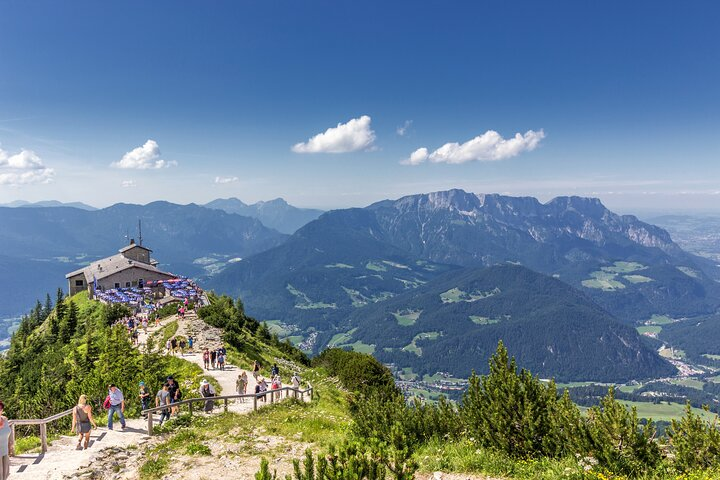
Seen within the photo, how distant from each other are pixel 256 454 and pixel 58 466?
7105 mm

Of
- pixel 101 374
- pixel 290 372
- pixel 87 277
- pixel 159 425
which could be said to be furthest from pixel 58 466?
pixel 87 277

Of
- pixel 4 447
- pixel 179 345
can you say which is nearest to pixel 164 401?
pixel 4 447

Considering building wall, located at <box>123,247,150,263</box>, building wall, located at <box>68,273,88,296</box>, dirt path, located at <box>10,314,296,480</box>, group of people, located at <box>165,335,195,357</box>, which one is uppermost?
building wall, located at <box>123,247,150,263</box>

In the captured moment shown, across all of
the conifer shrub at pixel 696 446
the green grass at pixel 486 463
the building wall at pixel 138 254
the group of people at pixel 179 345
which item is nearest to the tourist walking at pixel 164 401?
the green grass at pixel 486 463

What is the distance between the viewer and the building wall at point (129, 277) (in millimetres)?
71688

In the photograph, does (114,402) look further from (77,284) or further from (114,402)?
(77,284)

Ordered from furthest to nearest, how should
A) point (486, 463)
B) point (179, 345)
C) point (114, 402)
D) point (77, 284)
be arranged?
1. point (77, 284)
2. point (179, 345)
3. point (114, 402)
4. point (486, 463)

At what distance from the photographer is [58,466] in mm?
14398

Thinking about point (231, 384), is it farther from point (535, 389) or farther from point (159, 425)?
point (535, 389)

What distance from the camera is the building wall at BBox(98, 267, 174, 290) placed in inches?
2822

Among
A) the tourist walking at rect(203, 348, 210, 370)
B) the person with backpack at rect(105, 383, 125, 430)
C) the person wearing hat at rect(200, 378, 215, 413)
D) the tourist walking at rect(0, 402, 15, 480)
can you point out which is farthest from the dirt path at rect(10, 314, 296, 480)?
the tourist walking at rect(203, 348, 210, 370)

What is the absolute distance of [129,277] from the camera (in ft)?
244

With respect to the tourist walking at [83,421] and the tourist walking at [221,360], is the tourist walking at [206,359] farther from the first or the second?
the tourist walking at [83,421]

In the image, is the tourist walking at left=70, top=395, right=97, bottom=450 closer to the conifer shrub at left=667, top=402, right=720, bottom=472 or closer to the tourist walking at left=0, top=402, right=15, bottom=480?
the tourist walking at left=0, top=402, right=15, bottom=480
